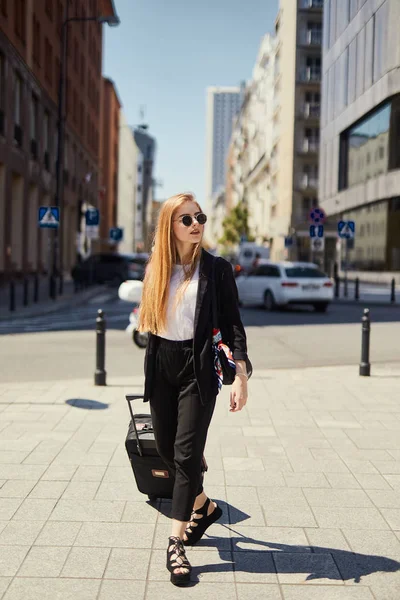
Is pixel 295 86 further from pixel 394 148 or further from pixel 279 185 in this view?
pixel 394 148

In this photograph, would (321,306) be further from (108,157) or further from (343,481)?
(108,157)

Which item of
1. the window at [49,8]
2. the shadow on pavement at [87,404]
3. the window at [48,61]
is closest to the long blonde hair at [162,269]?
the shadow on pavement at [87,404]

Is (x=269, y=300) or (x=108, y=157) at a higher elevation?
(x=108, y=157)

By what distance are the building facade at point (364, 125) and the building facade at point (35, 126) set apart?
1269cm

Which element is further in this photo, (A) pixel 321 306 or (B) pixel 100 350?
(A) pixel 321 306

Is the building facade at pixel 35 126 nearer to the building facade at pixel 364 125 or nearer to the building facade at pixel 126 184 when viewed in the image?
the building facade at pixel 364 125

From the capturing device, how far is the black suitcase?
4.30 m

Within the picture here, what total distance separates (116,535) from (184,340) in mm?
1168

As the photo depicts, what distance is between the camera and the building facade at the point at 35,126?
29.0m

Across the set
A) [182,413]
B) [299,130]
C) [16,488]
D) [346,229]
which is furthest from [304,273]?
[299,130]

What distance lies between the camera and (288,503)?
4570mm

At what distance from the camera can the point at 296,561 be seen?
369 centimetres

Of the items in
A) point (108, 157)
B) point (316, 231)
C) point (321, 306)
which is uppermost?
point (108, 157)

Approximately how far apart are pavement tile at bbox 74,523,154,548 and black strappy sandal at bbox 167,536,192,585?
34 cm
